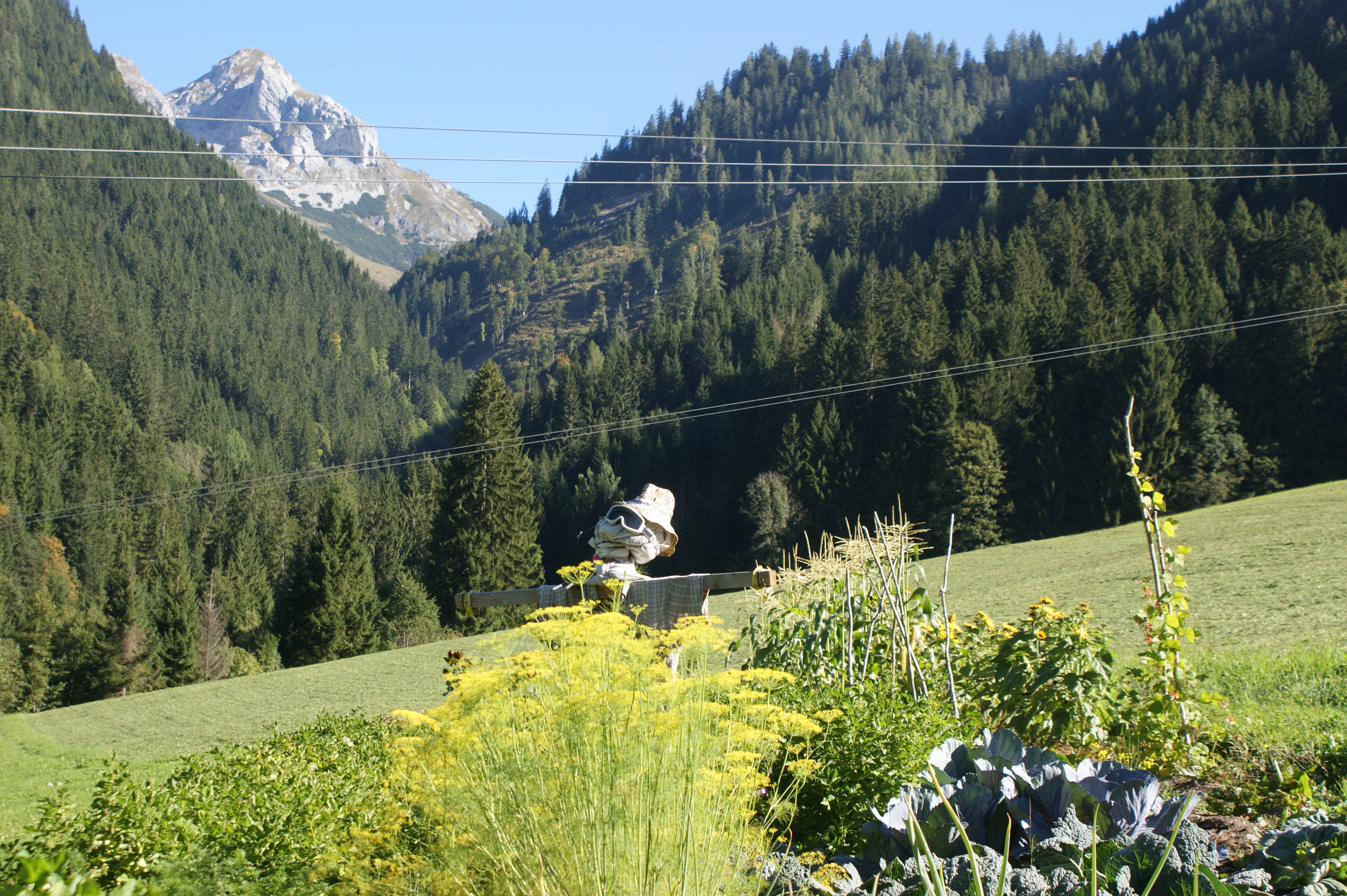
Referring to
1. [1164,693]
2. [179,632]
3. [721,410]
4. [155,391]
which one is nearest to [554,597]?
[1164,693]

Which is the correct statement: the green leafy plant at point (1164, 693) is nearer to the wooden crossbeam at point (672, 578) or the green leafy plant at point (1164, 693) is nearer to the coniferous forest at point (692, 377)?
the wooden crossbeam at point (672, 578)

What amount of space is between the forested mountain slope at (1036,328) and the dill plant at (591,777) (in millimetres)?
11621

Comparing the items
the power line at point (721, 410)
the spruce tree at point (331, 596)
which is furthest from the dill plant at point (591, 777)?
the spruce tree at point (331, 596)

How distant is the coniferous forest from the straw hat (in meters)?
8.70

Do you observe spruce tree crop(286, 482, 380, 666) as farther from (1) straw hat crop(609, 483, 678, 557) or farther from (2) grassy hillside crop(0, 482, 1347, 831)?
(1) straw hat crop(609, 483, 678, 557)

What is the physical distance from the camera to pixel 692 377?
65375 mm

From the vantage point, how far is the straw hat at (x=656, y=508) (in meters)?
4.54

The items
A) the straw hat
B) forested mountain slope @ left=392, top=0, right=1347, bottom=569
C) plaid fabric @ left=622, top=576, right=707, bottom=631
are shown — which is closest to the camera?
plaid fabric @ left=622, top=576, right=707, bottom=631

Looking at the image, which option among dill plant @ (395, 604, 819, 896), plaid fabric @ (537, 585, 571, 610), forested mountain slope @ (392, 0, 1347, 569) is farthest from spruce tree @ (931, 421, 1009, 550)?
dill plant @ (395, 604, 819, 896)

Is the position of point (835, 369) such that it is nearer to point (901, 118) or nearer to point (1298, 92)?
point (1298, 92)

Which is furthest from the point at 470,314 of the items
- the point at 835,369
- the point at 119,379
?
the point at 835,369

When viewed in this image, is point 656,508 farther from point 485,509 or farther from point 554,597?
point 485,509

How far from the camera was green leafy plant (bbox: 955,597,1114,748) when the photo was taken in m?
4.16

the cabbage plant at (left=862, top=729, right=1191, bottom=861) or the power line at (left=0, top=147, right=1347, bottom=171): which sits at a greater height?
the power line at (left=0, top=147, right=1347, bottom=171)
